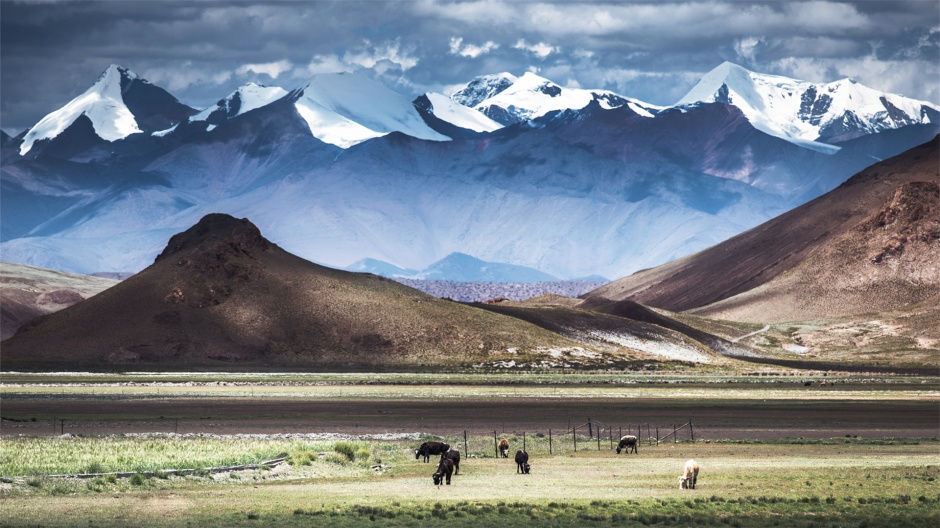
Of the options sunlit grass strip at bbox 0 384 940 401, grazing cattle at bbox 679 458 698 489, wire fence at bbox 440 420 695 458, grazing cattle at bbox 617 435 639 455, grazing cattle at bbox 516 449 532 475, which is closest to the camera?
grazing cattle at bbox 679 458 698 489

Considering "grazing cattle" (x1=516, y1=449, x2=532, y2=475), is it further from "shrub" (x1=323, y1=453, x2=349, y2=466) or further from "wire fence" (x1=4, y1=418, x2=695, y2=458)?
"wire fence" (x1=4, y1=418, x2=695, y2=458)

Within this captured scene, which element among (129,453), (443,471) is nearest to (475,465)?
(443,471)

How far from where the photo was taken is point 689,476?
5034 cm

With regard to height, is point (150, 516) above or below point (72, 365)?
below

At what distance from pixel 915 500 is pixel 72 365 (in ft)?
520

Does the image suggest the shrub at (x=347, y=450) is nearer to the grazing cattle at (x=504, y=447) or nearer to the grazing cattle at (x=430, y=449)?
the grazing cattle at (x=430, y=449)

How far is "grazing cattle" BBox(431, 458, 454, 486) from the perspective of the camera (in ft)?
169

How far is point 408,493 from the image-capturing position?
49.4 m

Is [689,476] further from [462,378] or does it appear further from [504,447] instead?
[462,378]

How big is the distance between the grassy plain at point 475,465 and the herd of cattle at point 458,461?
0.52 m

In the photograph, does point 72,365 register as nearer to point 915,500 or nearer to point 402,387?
point 402,387

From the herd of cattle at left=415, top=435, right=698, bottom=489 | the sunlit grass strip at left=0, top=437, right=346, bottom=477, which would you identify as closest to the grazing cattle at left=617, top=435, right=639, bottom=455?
the herd of cattle at left=415, top=435, right=698, bottom=489

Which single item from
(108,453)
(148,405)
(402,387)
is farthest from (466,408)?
(108,453)

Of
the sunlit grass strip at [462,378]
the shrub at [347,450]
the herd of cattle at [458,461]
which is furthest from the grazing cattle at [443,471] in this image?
the sunlit grass strip at [462,378]
